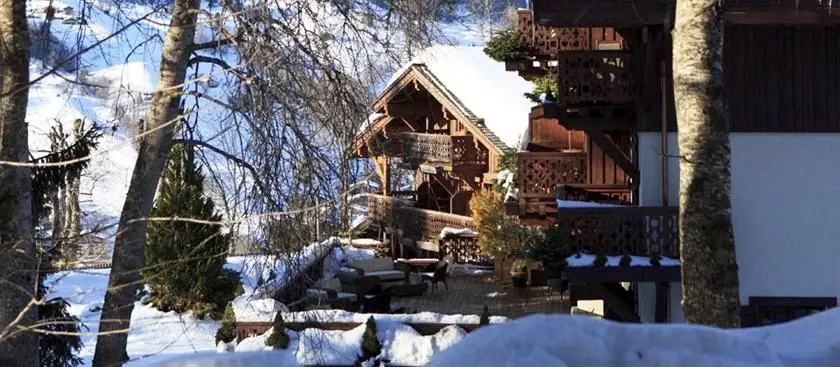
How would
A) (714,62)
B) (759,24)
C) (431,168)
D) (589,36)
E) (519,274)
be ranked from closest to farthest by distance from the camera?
(714,62) → (759,24) → (589,36) → (519,274) → (431,168)

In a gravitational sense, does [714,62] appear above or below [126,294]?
above

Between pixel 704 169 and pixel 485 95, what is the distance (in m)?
26.1

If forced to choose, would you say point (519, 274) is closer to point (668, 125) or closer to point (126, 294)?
point (668, 125)

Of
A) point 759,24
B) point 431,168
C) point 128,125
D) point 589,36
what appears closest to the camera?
point 128,125

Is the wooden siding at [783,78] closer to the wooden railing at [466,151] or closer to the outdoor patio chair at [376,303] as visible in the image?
the outdoor patio chair at [376,303]

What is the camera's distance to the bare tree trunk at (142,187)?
8.22m

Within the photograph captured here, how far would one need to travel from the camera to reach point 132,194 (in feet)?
27.9

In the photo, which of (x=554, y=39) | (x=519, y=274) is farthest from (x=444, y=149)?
(x=554, y=39)

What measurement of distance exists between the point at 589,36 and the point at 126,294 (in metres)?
12.2

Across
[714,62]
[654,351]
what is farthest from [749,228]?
[654,351]

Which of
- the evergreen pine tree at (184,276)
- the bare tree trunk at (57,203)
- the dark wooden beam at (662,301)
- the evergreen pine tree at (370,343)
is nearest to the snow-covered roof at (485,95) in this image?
the evergreen pine tree at (184,276)

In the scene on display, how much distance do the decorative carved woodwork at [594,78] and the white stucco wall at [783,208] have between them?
79 centimetres

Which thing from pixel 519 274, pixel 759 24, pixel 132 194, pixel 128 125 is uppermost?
pixel 759 24

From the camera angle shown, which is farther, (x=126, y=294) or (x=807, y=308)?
(x=807, y=308)
